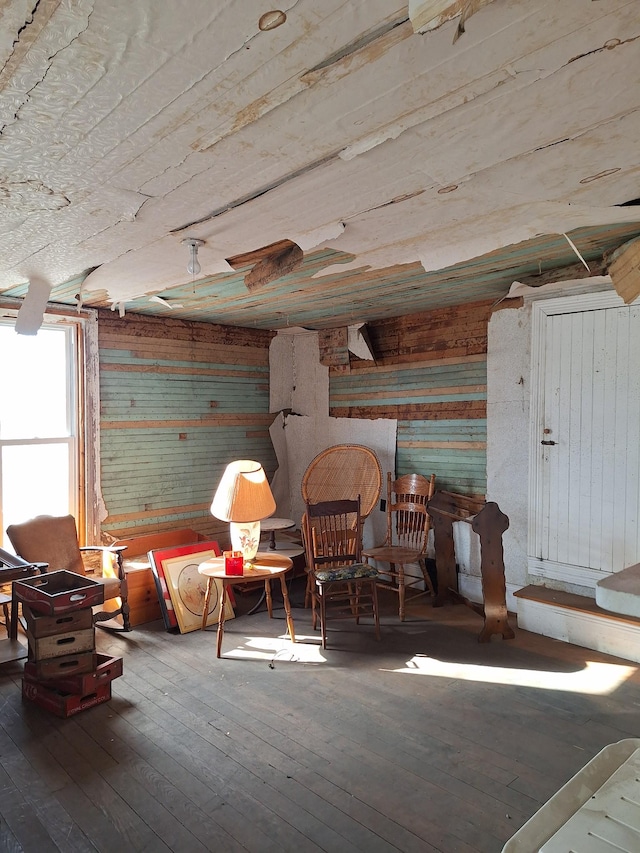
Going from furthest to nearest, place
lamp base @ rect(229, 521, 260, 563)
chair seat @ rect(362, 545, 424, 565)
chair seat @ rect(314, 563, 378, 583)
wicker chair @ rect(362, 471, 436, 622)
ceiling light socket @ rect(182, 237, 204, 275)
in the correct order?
wicker chair @ rect(362, 471, 436, 622), chair seat @ rect(362, 545, 424, 565), chair seat @ rect(314, 563, 378, 583), lamp base @ rect(229, 521, 260, 563), ceiling light socket @ rect(182, 237, 204, 275)

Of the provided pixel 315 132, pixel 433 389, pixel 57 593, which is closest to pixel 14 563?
pixel 57 593

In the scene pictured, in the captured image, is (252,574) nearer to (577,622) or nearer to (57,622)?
(57,622)

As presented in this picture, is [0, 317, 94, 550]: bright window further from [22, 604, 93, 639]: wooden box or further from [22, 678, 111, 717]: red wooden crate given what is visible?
[22, 678, 111, 717]: red wooden crate

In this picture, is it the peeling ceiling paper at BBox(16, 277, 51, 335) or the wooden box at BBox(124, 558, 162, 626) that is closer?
the peeling ceiling paper at BBox(16, 277, 51, 335)

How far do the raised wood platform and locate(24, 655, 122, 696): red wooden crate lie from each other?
2.96 meters

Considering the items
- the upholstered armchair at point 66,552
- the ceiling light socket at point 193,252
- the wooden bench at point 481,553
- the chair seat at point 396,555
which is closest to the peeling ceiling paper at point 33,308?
the ceiling light socket at point 193,252

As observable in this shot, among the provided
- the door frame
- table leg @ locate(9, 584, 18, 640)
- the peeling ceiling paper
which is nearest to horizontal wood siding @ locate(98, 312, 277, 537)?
the peeling ceiling paper

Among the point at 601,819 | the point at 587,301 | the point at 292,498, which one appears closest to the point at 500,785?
the point at 601,819

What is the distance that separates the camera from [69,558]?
4.62 metres

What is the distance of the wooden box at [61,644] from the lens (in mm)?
3373

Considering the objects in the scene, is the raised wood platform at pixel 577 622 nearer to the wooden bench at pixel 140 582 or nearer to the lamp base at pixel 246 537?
the lamp base at pixel 246 537

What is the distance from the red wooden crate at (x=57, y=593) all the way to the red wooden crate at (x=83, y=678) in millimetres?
368

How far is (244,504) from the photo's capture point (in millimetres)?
4125

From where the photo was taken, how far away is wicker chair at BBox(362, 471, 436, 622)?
17.2 ft
